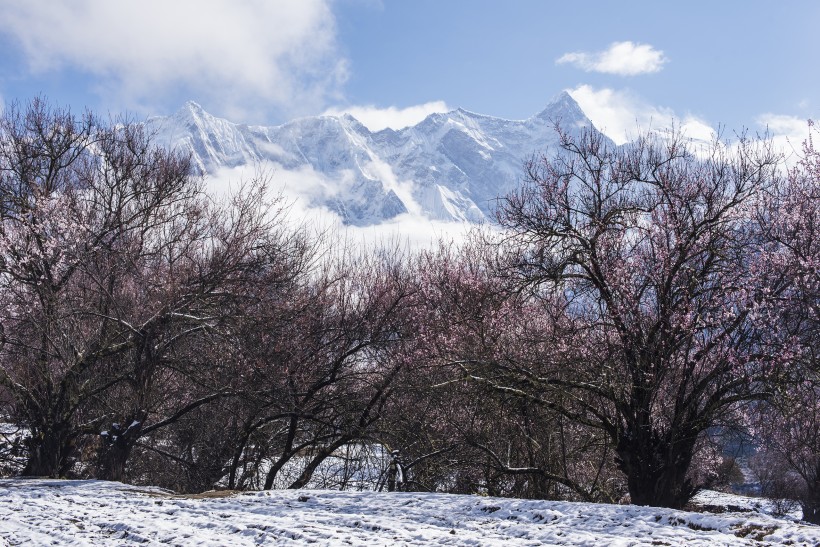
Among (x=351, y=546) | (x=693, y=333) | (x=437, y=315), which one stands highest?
(x=437, y=315)

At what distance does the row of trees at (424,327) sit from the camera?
11672mm

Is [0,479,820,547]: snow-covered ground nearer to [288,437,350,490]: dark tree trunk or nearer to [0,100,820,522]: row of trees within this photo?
[0,100,820,522]: row of trees

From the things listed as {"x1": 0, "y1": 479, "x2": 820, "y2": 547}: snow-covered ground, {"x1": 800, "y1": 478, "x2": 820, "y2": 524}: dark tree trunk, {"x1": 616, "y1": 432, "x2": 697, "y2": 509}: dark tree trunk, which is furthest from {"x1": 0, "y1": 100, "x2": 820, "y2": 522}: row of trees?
{"x1": 800, "y1": 478, "x2": 820, "y2": 524}: dark tree trunk

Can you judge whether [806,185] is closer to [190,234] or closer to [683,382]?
[683,382]

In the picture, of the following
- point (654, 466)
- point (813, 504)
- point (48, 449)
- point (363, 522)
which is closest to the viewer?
point (363, 522)

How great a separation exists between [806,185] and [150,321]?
549 inches

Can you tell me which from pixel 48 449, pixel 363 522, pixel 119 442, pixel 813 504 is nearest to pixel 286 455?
pixel 119 442

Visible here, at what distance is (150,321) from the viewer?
43.2 feet

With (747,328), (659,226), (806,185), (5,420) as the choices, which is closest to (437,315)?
(659,226)

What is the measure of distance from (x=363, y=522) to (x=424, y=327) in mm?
8333

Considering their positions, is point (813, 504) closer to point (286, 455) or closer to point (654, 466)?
point (654, 466)

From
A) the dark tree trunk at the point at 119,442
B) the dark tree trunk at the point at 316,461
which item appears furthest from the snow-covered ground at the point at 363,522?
the dark tree trunk at the point at 316,461

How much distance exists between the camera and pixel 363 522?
26.4 ft

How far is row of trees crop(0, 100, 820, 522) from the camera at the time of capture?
38.3 ft
